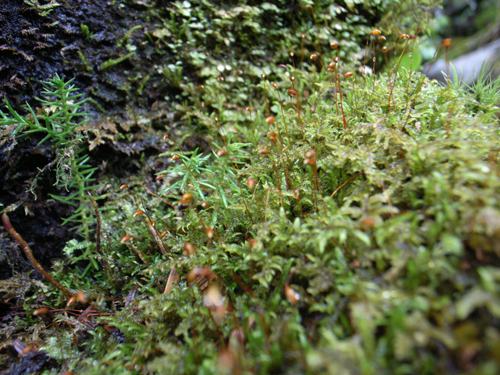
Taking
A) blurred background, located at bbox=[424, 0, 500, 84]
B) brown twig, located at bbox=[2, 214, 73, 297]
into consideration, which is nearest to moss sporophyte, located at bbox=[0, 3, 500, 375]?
brown twig, located at bbox=[2, 214, 73, 297]

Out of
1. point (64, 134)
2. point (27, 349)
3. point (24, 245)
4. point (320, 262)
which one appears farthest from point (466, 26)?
point (27, 349)

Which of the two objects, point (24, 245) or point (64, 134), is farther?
point (64, 134)

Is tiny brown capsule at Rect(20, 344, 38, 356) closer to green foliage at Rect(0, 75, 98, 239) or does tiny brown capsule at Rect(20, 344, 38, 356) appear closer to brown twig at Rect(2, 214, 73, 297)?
brown twig at Rect(2, 214, 73, 297)

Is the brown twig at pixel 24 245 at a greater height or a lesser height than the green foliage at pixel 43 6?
lesser

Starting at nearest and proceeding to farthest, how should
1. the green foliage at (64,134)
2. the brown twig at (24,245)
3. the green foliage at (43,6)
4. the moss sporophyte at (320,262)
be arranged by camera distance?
the moss sporophyte at (320,262) < the brown twig at (24,245) < the green foliage at (64,134) < the green foliage at (43,6)

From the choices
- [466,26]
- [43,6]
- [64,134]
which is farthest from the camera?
[466,26]

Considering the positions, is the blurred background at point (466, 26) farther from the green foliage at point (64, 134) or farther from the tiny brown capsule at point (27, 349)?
the tiny brown capsule at point (27, 349)

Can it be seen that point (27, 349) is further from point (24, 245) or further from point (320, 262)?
point (320, 262)

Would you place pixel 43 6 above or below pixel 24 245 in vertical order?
above

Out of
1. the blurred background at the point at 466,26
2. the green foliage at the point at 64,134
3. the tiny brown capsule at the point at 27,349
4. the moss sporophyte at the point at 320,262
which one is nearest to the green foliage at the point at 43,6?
the green foliage at the point at 64,134

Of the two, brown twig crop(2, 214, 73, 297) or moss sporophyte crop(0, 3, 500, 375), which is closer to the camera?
moss sporophyte crop(0, 3, 500, 375)
